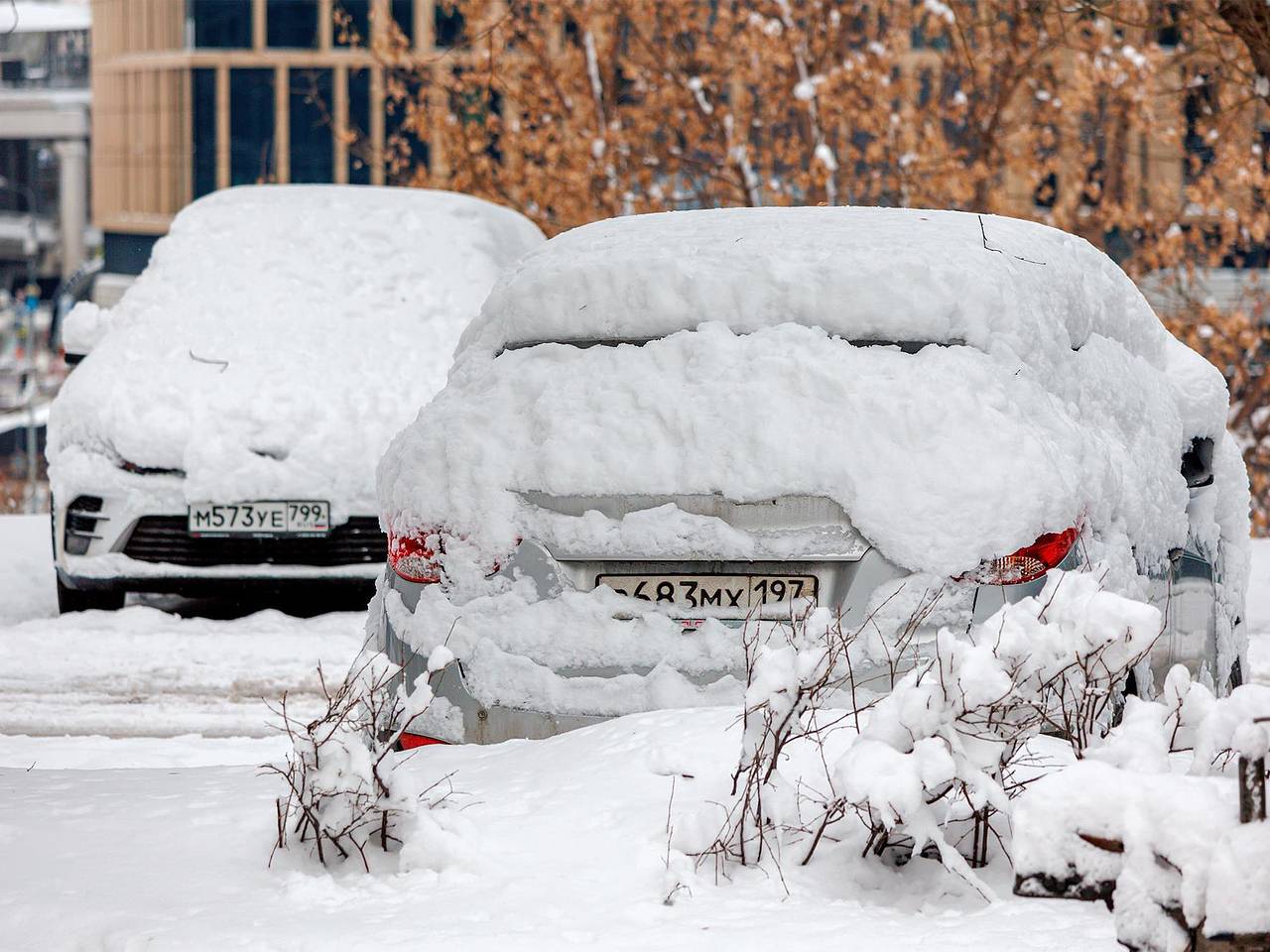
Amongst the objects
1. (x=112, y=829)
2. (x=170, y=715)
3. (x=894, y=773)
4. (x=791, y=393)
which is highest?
(x=791, y=393)

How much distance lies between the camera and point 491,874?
371cm

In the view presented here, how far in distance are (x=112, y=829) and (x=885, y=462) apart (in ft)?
6.12

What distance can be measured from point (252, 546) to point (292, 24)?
57.5 metres

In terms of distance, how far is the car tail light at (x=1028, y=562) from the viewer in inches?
175

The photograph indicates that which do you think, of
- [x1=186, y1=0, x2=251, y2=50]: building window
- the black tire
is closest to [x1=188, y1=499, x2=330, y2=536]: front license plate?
the black tire

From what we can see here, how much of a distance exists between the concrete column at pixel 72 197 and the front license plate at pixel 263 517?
310 feet

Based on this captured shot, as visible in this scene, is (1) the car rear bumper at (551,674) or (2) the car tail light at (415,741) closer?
(1) the car rear bumper at (551,674)

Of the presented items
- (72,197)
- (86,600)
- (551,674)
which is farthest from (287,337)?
(72,197)

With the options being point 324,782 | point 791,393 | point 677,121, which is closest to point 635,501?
point 791,393

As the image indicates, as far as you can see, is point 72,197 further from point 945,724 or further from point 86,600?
point 945,724

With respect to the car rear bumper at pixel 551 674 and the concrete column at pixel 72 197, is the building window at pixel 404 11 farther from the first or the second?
the car rear bumper at pixel 551 674

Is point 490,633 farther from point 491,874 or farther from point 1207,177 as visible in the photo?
point 1207,177

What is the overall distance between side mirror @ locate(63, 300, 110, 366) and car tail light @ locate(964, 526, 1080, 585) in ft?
20.2

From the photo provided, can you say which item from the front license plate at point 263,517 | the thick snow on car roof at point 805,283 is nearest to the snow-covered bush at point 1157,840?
the thick snow on car roof at point 805,283
